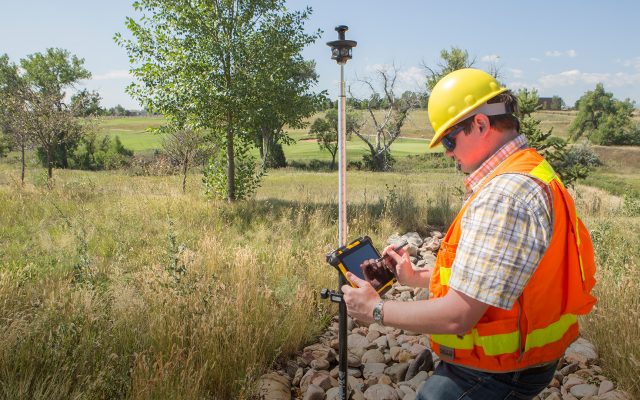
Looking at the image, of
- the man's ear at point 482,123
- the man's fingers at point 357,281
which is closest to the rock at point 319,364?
the man's fingers at point 357,281

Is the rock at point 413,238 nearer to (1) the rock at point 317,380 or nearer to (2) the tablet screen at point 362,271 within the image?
(1) the rock at point 317,380

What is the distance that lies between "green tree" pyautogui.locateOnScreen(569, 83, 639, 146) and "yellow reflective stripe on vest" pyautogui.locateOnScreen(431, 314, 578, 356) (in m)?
69.0

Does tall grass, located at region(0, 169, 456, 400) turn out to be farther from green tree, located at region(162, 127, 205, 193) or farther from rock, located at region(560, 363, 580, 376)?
green tree, located at region(162, 127, 205, 193)

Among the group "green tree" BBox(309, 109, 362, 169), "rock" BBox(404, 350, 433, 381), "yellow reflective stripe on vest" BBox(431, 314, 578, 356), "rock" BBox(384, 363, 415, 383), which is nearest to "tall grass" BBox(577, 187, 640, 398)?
"rock" BBox(404, 350, 433, 381)

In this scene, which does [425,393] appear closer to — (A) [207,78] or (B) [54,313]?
(B) [54,313]

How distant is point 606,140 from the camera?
60.8 meters

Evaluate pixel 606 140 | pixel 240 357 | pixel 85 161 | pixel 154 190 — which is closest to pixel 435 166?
pixel 606 140

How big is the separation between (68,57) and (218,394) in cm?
6029

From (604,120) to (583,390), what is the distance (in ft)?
230

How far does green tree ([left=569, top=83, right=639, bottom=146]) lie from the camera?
6100cm

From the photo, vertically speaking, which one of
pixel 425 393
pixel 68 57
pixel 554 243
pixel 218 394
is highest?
pixel 68 57

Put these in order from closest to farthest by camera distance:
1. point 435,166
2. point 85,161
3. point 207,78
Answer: point 207,78
point 85,161
point 435,166

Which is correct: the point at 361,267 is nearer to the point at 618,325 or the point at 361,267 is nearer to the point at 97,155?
the point at 618,325

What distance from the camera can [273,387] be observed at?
12.0ft
